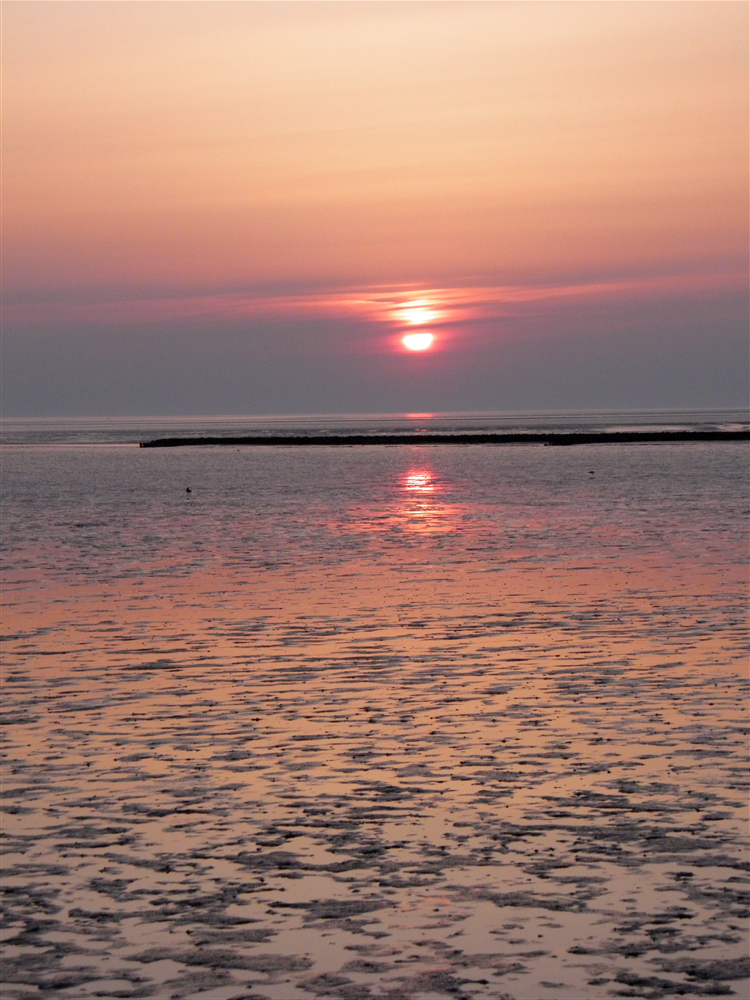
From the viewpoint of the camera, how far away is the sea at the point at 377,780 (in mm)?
9453

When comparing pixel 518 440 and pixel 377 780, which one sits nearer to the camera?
pixel 377 780

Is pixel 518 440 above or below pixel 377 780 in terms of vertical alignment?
above

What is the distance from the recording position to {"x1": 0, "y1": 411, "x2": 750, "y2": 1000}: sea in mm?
9453

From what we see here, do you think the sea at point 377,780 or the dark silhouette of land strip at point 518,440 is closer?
the sea at point 377,780

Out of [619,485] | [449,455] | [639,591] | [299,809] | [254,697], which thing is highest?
[449,455]

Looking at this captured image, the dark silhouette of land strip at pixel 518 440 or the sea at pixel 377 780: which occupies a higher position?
the dark silhouette of land strip at pixel 518 440

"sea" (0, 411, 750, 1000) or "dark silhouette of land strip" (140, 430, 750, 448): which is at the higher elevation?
"dark silhouette of land strip" (140, 430, 750, 448)

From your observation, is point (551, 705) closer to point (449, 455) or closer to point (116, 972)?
point (116, 972)

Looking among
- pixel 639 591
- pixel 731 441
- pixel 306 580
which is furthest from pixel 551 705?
pixel 731 441

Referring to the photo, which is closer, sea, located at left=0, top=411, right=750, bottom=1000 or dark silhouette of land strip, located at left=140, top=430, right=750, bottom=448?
sea, located at left=0, top=411, right=750, bottom=1000

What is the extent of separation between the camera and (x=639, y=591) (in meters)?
29.0

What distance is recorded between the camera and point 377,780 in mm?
14023

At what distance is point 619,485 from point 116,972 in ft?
233

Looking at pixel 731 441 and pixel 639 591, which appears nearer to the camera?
pixel 639 591
